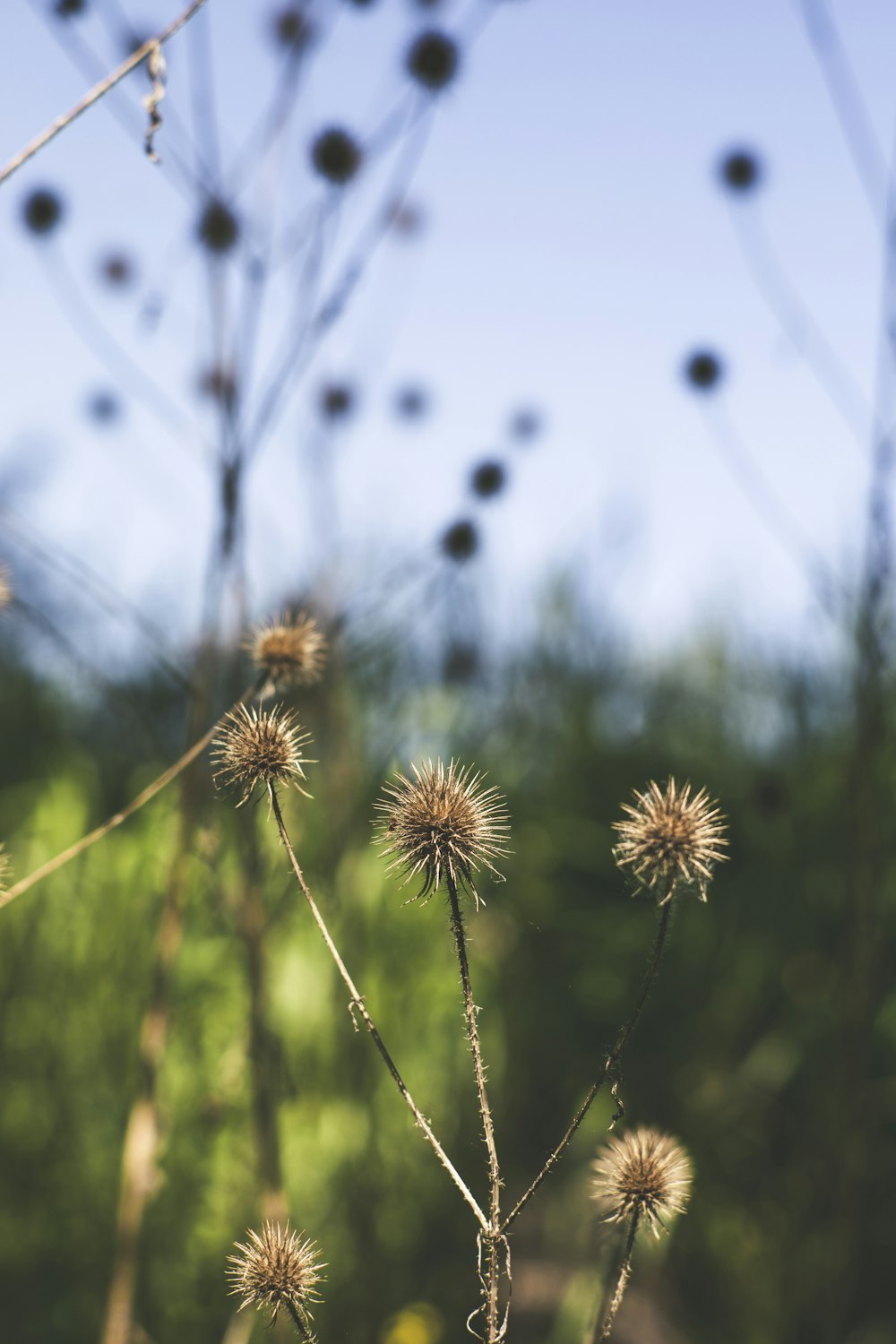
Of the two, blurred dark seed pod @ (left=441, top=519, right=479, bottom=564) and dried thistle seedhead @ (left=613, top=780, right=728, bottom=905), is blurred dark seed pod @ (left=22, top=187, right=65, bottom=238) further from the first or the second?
dried thistle seedhead @ (left=613, top=780, right=728, bottom=905)

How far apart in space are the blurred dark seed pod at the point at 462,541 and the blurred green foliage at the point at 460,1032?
237 millimetres

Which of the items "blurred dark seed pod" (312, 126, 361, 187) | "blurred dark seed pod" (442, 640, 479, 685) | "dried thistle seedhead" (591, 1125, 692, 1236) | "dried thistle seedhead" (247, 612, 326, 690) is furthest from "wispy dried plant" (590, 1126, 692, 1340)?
"blurred dark seed pod" (442, 640, 479, 685)

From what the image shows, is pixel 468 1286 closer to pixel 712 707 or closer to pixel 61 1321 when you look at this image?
pixel 61 1321

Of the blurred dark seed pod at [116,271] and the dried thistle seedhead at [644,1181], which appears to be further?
the blurred dark seed pod at [116,271]

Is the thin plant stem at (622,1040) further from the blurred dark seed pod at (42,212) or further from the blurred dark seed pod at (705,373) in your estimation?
the blurred dark seed pod at (42,212)

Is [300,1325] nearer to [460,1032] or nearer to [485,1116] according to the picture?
[485,1116]

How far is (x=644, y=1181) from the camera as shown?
55 cm

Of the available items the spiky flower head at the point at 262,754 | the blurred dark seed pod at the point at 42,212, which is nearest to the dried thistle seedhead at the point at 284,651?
the spiky flower head at the point at 262,754

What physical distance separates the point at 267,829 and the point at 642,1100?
128 cm

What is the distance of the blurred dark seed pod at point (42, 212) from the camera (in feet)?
5.68

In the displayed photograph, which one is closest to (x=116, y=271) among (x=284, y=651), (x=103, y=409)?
(x=103, y=409)

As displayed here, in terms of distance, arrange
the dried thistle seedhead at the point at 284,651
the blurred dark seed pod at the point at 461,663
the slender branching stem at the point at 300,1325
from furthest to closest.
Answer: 1. the blurred dark seed pod at the point at 461,663
2. the dried thistle seedhead at the point at 284,651
3. the slender branching stem at the point at 300,1325

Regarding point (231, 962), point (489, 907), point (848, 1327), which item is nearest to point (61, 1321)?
point (231, 962)

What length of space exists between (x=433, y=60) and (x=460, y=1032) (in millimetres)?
2013
